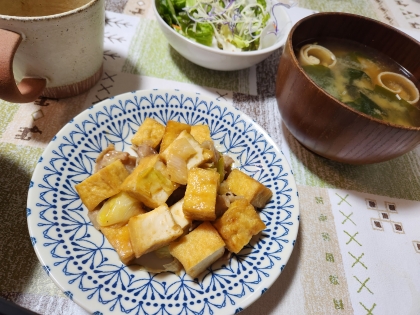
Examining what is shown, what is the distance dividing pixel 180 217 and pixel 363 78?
38.4 inches

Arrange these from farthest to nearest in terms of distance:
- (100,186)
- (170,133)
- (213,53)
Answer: (213,53) → (170,133) → (100,186)

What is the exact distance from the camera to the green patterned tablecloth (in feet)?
3.08

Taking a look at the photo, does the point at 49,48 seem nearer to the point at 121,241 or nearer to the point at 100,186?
the point at 100,186

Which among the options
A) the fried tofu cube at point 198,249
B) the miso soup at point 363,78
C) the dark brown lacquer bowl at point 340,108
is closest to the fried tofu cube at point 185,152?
the fried tofu cube at point 198,249

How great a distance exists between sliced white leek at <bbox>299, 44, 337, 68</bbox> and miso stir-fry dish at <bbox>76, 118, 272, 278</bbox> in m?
0.60

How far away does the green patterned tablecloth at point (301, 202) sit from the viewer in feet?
3.08

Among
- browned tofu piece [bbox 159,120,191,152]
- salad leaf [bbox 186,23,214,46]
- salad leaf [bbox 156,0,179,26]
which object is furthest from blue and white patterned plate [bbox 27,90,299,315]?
salad leaf [bbox 156,0,179,26]

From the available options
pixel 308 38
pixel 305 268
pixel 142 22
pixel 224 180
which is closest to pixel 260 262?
pixel 305 268

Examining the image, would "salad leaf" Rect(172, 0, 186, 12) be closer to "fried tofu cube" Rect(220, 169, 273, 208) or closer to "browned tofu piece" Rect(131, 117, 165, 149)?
"browned tofu piece" Rect(131, 117, 165, 149)

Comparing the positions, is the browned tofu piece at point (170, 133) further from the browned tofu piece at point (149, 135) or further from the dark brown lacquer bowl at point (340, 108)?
the dark brown lacquer bowl at point (340, 108)

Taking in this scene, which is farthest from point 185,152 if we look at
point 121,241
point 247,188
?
point 121,241

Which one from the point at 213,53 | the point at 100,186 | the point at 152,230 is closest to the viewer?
the point at 152,230

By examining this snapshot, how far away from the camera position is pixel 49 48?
1043 mm

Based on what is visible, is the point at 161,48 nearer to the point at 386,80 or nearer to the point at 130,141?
the point at 130,141
